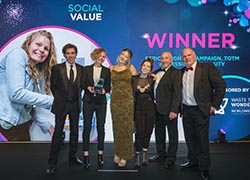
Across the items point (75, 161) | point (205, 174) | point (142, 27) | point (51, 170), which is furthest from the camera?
point (142, 27)

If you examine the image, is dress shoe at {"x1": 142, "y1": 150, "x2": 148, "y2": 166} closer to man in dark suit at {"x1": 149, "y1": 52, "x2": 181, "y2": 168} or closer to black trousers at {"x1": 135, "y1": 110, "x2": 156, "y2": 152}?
black trousers at {"x1": 135, "y1": 110, "x2": 156, "y2": 152}

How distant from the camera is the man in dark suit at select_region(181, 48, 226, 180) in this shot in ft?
9.77

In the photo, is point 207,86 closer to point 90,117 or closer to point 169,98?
point 169,98

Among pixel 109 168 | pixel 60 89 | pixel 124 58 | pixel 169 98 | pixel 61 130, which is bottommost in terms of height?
pixel 109 168

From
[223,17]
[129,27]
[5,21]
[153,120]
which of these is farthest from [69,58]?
[223,17]

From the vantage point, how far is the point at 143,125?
11.1 ft

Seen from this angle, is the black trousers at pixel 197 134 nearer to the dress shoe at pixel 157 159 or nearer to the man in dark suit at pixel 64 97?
the dress shoe at pixel 157 159

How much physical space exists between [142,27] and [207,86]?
1994 millimetres

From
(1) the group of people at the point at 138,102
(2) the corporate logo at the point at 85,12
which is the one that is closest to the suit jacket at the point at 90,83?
(1) the group of people at the point at 138,102

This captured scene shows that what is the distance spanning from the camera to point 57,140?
10.3ft

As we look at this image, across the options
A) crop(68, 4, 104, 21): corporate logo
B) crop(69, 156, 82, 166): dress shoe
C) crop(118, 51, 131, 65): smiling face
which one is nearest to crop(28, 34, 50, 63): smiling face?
crop(68, 4, 104, 21): corporate logo

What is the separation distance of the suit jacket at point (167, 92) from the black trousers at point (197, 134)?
19 centimetres

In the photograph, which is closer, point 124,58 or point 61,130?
point 61,130

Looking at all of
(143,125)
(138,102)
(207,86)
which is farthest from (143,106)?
(207,86)
